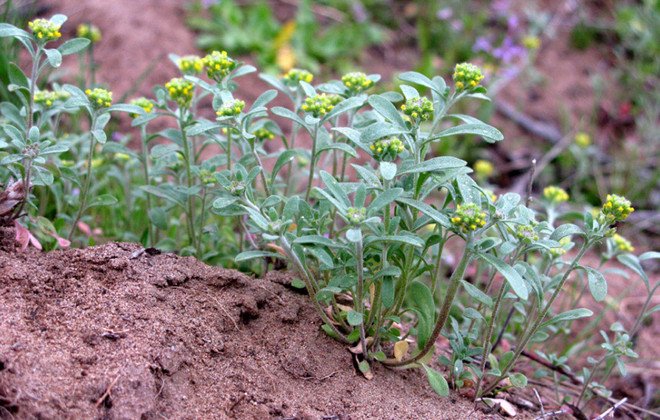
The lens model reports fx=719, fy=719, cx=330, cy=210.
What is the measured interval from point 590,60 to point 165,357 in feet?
17.3

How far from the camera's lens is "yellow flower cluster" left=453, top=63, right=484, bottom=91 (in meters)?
2.18

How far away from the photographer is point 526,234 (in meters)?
2.12

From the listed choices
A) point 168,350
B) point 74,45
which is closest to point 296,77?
point 74,45

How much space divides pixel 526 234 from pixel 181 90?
4.09 ft

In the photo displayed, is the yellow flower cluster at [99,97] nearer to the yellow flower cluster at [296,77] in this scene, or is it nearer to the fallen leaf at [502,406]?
the yellow flower cluster at [296,77]

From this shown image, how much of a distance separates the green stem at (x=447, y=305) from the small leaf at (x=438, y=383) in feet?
0.22

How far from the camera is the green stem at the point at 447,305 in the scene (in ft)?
6.90

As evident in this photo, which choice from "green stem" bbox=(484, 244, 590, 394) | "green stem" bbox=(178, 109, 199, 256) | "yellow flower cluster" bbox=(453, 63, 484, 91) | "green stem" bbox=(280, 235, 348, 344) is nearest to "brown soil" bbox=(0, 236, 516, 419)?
"green stem" bbox=(280, 235, 348, 344)

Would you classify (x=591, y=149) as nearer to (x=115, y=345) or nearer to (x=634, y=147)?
(x=634, y=147)

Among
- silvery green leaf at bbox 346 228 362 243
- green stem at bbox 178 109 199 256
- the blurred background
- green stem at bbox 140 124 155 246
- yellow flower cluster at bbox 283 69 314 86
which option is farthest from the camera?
the blurred background

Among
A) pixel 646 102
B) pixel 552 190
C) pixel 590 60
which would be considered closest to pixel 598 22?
pixel 590 60

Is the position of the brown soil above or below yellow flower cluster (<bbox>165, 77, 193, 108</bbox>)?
below

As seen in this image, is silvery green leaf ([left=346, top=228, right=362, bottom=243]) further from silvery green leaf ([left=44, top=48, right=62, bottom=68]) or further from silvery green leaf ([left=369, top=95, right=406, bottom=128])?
silvery green leaf ([left=44, top=48, right=62, bottom=68])

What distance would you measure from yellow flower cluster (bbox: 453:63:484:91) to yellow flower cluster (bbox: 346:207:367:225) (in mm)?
510
